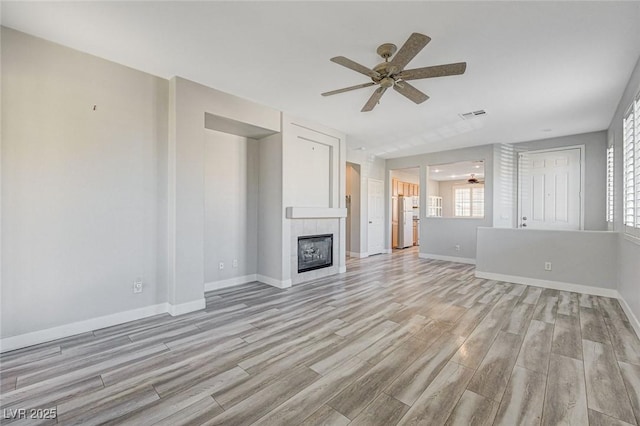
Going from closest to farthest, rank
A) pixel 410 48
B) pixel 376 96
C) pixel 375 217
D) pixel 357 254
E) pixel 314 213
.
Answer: pixel 410 48 < pixel 376 96 < pixel 314 213 < pixel 357 254 < pixel 375 217

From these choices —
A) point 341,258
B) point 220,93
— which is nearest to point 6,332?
point 220,93

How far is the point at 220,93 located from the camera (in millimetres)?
3762

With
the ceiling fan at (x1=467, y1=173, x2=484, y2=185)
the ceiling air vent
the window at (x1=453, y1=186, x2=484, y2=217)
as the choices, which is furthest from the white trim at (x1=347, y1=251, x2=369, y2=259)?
the window at (x1=453, y1=186, x2=484, y2=217)

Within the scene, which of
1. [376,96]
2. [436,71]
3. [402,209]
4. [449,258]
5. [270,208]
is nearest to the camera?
[436,71]

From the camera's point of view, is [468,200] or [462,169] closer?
[462,169]

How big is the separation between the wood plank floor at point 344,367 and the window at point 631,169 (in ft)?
3.75

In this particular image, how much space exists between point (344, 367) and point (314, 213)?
9.80ft

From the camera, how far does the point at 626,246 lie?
134 inches

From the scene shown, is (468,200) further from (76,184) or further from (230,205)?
(76,184)

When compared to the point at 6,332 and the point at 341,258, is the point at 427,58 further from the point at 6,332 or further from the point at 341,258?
the point at 6,332

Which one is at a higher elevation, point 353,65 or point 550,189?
point 353,65

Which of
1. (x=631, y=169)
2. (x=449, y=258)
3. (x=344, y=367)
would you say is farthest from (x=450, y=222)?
(x=344, y=367)

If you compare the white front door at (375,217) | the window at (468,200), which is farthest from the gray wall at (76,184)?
the window at (468,200)

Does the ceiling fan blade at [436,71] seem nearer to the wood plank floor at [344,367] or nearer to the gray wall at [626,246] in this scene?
the gray wall at [626,246]
